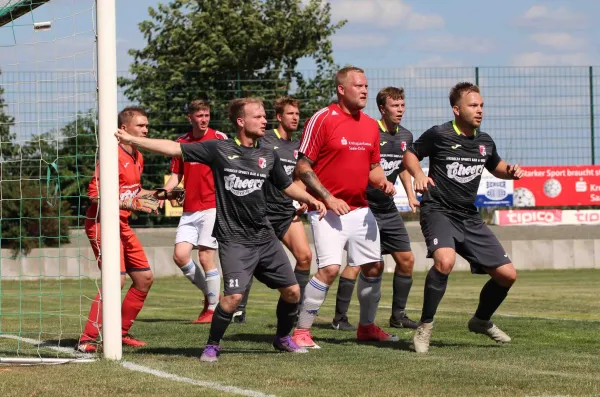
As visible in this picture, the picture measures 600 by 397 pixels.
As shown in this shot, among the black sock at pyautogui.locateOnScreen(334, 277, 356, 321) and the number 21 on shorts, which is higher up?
the number 21 on shorts

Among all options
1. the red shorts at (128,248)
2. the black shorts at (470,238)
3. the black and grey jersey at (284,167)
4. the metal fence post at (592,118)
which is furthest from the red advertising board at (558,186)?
the red shorts at (128,248)

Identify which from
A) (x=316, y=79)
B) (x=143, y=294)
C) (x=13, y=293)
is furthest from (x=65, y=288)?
(x=143, y=294)

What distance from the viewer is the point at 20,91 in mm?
11523

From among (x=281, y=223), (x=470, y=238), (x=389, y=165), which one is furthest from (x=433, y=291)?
(x=389, y=165)

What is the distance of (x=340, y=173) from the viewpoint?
30.1 ft

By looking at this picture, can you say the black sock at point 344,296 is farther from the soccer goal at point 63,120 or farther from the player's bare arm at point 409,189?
the soccer goal at point 63,120

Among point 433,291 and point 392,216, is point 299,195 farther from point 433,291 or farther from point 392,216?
point 392,216

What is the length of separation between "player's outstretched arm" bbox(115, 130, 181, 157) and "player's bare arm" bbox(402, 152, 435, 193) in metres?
2.00

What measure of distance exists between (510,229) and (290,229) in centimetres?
1537

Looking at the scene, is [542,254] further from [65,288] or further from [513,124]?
[65,288]

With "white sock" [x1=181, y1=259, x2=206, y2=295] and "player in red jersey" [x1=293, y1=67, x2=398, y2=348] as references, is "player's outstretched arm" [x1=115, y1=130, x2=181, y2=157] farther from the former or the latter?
"white sock" [x1=181, y1=259, x2=206, y2=295]

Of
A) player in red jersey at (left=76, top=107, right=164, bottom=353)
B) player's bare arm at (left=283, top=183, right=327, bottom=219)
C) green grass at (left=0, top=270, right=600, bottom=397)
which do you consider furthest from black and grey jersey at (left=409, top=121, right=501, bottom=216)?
player in red jersey at (left=76, top=107, right=164, bottom=353)

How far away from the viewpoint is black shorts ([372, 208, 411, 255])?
1129cm

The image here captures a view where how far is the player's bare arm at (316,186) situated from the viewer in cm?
852
